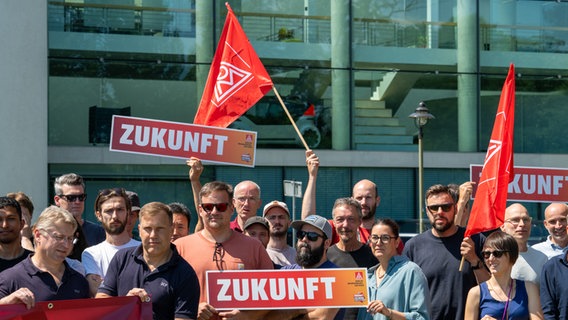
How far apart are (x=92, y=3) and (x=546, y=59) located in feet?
32.4

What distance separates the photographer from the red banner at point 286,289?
6453 millimetres

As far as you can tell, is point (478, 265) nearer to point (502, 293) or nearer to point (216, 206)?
point (502, 293)

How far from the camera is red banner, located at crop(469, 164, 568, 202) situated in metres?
9.80

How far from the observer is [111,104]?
67.7 feet

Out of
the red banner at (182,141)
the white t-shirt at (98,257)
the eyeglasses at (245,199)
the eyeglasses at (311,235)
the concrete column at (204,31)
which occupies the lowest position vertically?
the white t-shirt at (98,257)

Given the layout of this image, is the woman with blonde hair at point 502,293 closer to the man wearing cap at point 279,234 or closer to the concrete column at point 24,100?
the man wearing cap at point 279,234

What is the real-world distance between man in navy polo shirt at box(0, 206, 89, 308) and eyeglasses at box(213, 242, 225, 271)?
1.02 metres

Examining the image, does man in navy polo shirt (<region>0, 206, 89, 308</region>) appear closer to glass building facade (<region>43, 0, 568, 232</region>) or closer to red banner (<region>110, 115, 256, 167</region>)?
red banner (<region>110, 115, 256, 167</region>)

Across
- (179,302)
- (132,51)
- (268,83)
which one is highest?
(132,51)

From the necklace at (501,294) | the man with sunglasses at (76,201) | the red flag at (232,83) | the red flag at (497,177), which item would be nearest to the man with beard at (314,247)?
the necklace at (501,294)

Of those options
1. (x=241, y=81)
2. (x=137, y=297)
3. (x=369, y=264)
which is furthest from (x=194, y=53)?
(x=137, y=297)

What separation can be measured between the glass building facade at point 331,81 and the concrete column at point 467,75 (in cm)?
2

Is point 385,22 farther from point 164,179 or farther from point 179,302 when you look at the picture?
point 179,302

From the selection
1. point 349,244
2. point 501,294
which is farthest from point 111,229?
point 501,294
